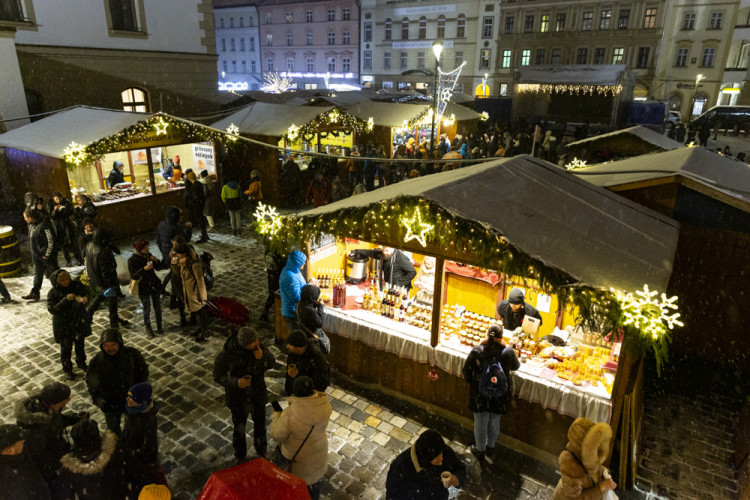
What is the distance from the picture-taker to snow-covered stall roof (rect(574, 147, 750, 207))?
6.89 m

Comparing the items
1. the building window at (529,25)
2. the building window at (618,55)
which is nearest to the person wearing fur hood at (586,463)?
the building window at (618,55)

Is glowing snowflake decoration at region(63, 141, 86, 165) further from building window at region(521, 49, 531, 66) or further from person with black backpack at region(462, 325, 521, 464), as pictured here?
building window at region(521, 49, 531, 66)

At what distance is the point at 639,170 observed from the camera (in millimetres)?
7738

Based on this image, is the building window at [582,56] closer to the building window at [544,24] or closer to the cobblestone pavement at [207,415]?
the building window at [544,24]

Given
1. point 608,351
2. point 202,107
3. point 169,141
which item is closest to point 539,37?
point 202,107

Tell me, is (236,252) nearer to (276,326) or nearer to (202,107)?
(276,326)

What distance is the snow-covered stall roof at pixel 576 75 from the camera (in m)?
26.9

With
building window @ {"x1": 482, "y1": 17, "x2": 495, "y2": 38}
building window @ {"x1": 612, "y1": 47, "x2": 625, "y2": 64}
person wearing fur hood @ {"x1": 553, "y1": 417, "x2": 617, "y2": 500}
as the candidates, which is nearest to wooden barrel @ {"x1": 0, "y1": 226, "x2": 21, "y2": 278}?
person wearing fur hood @ {"x1": 553, "y1": 417, "x2": 617, "y2": 500}

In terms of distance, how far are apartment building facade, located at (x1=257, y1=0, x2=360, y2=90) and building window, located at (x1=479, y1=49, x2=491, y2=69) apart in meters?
14.7

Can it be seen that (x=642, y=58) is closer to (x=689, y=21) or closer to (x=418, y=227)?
(x=689, y=21)

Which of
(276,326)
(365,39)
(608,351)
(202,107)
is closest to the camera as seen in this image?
(608,351)

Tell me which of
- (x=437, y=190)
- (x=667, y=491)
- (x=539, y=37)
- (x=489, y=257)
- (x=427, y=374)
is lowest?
(x=667, y=491)

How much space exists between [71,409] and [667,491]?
7.12m

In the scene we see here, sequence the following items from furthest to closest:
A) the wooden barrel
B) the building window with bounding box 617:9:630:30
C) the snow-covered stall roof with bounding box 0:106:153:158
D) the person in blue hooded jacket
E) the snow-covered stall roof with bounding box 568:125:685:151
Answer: the building window with bounding box 617:9:630:30, the snow-covered stall roof with bounding box 568:125:685:151, the snow-covered stall roof with bounding box 0:106:153:158, the wooden barrel, the person in blue hooded jacket
